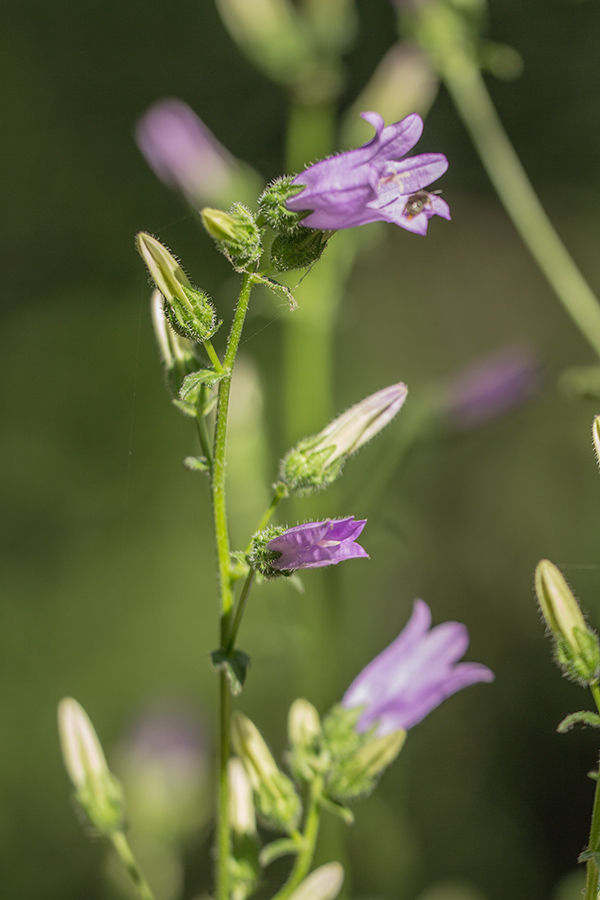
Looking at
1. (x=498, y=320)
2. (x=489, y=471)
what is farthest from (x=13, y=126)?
(x=489, y=471)

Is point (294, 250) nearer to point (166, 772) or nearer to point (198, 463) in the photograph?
point (198, 463)

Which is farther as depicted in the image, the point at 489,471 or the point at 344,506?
the point at 489,471

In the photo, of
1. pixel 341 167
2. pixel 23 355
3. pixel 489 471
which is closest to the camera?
pixel 341 167

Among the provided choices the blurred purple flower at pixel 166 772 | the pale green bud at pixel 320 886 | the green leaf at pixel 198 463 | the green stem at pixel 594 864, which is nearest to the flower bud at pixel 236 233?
the green leaf at pixel 198 463

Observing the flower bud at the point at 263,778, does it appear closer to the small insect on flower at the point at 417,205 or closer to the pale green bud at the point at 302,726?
the pale green bud at the point at 302,726

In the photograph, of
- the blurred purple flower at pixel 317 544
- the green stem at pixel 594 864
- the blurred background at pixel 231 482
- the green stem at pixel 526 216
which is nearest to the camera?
the green stem at pixel 594 864

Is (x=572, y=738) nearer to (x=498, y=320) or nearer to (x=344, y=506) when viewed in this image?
(x=344, y=506)

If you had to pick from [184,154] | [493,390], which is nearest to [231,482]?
[493,390]
